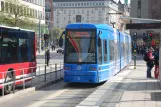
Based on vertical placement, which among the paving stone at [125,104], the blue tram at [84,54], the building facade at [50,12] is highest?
the building facade at [50,12]

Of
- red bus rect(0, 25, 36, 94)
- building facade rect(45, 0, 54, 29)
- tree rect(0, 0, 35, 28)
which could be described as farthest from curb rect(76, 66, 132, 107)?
building facade rect(45, 0, 54, 29)

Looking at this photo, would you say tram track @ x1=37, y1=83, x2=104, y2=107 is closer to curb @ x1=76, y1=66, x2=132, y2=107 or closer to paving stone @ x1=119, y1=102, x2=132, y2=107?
curb @ x1=76, y1=66, x2=132, y2=107

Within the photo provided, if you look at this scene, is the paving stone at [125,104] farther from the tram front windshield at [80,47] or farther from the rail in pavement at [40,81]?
the tram front windshield at [80,47]

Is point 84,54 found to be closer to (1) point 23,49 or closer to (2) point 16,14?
(1) point 23,49

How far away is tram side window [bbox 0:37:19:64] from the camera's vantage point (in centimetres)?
1509

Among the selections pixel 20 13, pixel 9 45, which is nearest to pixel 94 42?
pixel 9 45

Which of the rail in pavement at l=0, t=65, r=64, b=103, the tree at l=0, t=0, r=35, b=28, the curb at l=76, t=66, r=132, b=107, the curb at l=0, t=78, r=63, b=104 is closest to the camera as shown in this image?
the curb at l=76, t=66, r=132, b=107

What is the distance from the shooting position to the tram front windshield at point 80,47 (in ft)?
59.3

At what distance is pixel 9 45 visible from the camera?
1586cm

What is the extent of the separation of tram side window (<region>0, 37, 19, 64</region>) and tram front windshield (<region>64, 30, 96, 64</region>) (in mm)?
2802

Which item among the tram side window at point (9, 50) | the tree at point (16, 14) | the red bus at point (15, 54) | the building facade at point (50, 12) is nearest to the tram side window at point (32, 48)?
the red bus at point (15, 54)

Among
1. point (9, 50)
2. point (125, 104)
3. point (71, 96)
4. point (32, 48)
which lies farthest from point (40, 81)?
point (125, 104)

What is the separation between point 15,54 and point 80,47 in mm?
3330

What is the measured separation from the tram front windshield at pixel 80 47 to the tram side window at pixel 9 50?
9.19 ft
